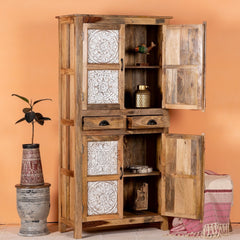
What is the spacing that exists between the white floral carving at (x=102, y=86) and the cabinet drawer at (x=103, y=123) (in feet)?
0.48

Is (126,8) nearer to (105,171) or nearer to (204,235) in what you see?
(105,171)

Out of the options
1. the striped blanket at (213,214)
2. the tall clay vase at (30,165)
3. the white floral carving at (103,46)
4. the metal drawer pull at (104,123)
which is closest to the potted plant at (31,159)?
the tall clay vase at (30,165)

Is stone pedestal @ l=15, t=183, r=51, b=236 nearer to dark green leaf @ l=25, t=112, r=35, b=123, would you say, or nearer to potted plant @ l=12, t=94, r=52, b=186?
potted plant @ l=12, t=94, r=52, b=186

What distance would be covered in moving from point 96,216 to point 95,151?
0.57m

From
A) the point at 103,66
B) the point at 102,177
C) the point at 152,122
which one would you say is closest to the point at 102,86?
the point at 103,66

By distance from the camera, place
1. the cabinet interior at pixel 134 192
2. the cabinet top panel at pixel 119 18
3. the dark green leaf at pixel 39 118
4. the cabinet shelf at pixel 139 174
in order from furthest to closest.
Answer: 1. the cabinet interior at pixel 134 192
2. the cabinet shelf at pixel 139 174
3. the dark green leaf at pixel 39 118
4. the cabinet top panel at pixel 119 18

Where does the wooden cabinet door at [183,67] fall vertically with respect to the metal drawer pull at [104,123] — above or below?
above

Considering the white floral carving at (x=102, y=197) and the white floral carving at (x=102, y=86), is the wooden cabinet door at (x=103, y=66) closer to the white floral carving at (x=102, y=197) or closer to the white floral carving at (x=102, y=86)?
the white floral carving at (x=102, y=86)

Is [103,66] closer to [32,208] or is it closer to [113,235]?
[32,208]

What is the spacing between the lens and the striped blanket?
5855mm

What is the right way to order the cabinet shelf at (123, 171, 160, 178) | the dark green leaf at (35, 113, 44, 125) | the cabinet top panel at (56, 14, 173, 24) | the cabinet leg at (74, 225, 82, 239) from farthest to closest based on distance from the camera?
the cabinet shelf at (123, 171, 160, 178) < the dark green leaf at (35, 113, 44, 125) < the cabinet leg at (74, 225, 82, 239) < the cabinet top panel at (56, 14, 173, 24)

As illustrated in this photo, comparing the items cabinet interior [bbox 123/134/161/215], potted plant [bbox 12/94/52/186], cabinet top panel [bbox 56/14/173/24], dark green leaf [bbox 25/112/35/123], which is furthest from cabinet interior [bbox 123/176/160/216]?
cabinet top panel [bbox 56/14/173/24]

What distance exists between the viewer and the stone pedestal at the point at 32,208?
5.80 metres

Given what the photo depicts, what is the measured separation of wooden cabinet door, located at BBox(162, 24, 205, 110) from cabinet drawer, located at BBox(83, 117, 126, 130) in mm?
430
